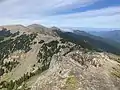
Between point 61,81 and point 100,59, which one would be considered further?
point 100,59

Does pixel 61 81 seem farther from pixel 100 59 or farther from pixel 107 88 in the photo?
pixel 100 59

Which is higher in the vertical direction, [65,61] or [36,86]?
[65,61]

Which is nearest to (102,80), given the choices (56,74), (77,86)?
(77,86)

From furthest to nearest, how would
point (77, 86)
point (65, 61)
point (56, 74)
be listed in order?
point (65, 61), point (56, 74), point (77, 86)

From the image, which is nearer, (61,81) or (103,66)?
(61,81)

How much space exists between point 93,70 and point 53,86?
19.8 ft

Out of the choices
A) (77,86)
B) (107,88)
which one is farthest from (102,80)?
(77,86)

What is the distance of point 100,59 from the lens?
128 feet

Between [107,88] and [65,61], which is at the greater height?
[65,61]

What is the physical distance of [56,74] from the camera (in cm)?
3322

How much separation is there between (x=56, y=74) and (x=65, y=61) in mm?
3113

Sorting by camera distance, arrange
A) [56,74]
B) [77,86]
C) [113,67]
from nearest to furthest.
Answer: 1. [77,86]
2. [56,74]
3. [113,67]

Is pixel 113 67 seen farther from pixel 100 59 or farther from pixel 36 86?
pixel 36 86

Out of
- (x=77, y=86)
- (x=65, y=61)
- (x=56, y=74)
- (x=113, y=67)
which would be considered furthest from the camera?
(x=113, y=67)
